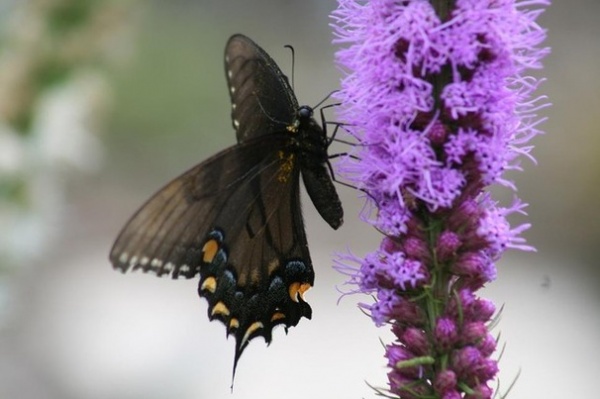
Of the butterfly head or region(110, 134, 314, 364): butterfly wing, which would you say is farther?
the butterfly head

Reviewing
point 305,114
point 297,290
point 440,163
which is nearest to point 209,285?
point 297,290

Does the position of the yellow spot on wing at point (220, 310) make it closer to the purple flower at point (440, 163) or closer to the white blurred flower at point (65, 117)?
the purple flower at point (440, 163)

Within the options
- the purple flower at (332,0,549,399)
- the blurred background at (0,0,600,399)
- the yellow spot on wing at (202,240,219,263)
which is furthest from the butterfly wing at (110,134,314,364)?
the purple flower at (332,0,549,399)

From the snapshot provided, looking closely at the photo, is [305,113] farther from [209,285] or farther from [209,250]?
[209,285]

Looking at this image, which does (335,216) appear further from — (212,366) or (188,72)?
(188,72)

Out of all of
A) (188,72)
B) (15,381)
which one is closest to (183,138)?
(188,72)

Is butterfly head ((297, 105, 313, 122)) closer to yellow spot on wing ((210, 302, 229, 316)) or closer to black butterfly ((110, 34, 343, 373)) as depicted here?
black butterfly ((110, 34, 343, 373))
